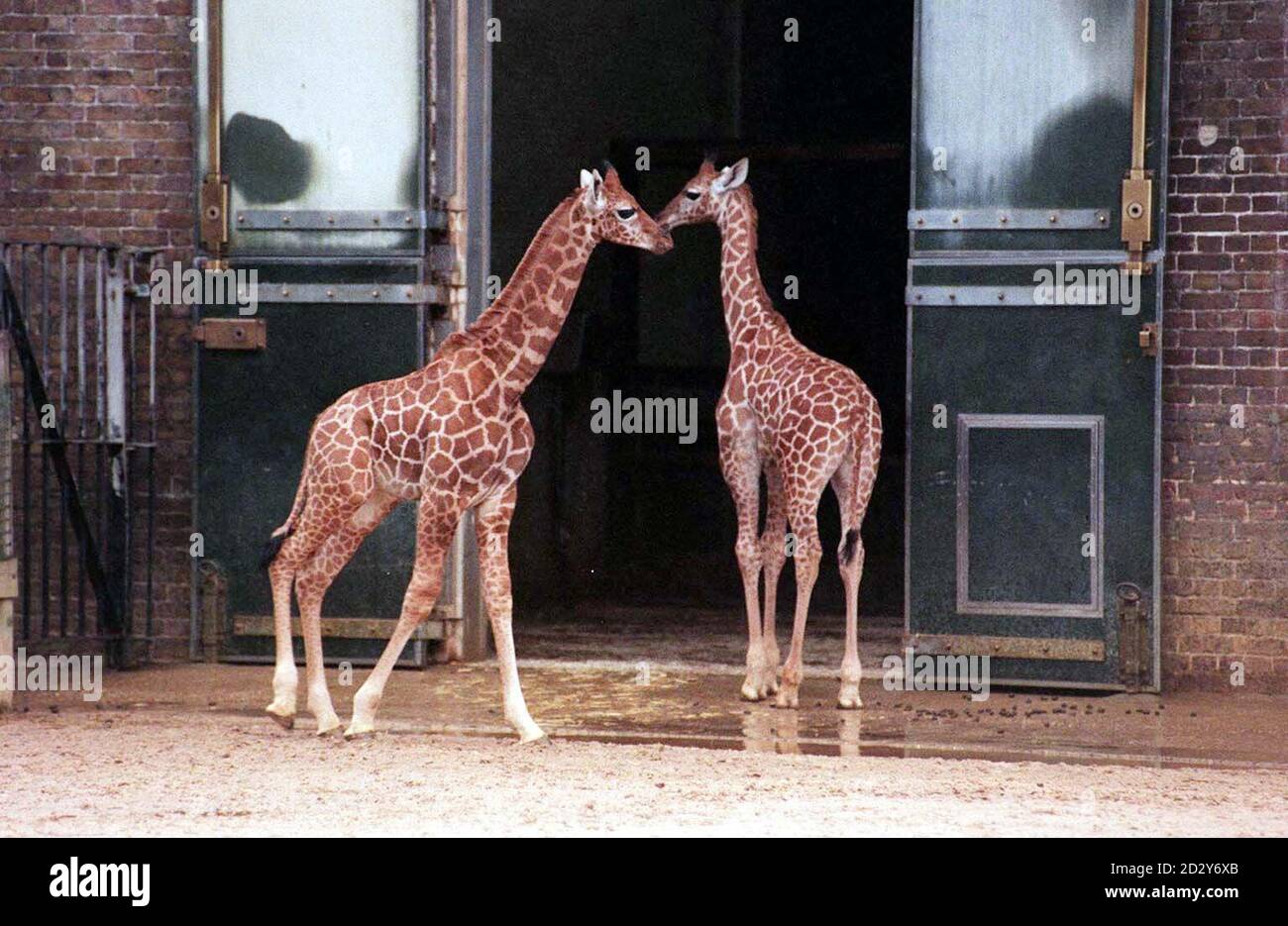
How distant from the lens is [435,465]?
7.36 m

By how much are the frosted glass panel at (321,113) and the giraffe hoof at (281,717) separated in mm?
2743

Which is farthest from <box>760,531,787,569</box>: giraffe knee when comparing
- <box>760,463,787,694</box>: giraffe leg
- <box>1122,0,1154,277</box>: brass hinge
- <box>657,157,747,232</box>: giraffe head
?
<box>1122,0,1154,277</box>: brass hinge

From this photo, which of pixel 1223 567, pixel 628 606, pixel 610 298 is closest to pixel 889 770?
pixel 1223 567

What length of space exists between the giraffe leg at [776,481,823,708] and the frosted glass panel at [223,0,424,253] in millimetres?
2451

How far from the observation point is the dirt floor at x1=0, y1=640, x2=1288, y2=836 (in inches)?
235

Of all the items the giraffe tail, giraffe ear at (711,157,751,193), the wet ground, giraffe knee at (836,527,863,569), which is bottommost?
the wet ground

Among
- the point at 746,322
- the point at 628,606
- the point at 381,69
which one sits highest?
the point at 381,69

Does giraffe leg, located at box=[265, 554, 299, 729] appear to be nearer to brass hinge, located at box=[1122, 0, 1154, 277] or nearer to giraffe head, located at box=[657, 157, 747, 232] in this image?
giraffe head, located at box=[657, 157, 747, 232]

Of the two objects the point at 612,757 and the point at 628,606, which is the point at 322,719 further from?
the point at 628,606

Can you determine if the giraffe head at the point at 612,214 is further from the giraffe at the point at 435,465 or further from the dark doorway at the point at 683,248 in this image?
the dark doorway at the point at 683,248

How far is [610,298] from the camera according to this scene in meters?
13.9

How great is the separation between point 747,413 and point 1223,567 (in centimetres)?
235

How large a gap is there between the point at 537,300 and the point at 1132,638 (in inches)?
126

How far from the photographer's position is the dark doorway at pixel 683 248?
12.5 metres
